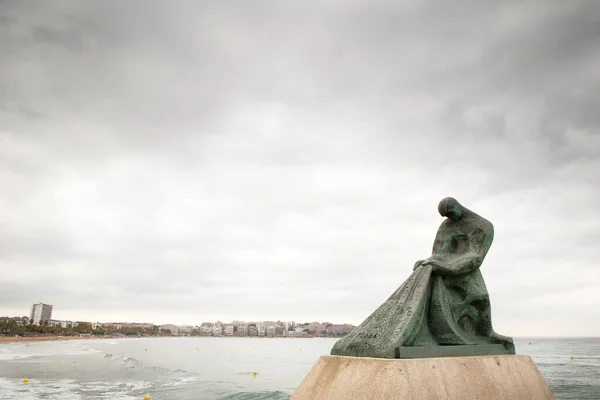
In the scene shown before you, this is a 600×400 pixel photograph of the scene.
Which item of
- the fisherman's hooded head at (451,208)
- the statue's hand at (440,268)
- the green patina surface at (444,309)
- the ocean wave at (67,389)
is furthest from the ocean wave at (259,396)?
the statue's hand at (440,268)

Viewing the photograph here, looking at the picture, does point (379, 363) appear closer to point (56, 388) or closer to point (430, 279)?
point (430, 279)

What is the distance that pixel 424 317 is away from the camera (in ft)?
20.9

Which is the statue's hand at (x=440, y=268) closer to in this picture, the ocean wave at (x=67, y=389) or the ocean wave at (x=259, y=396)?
the ocean wave at (x=259, y=396)

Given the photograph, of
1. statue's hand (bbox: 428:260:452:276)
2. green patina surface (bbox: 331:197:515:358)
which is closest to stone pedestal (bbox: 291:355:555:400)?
green patina surface (bbox: 331:197:515:358)

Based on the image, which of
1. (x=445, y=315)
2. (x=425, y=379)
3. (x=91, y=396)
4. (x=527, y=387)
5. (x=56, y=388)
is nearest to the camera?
(x=425, y=379)

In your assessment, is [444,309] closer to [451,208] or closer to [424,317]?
[424,317]

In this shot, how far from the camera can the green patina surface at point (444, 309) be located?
5.96 meters

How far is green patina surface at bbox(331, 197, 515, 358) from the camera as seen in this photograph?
5965mm

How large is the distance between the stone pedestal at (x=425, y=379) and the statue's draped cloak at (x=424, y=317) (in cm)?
30

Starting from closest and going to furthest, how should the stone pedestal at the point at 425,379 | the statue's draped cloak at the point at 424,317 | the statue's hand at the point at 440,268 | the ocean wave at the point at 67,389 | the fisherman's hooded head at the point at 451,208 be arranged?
the stone pedestal at the point at 425,379
the statue's draped cloak at the point at 424,317
the statue's hand at the point at 440,268
the fisherman's hooded head at the point at 451,208
the ocean wave at the point at 67,389

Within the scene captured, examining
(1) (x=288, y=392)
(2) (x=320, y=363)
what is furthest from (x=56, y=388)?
(2) (x=320, y=363)

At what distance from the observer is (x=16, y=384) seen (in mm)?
22766

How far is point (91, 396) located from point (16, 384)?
6.84m

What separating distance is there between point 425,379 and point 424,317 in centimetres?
118
